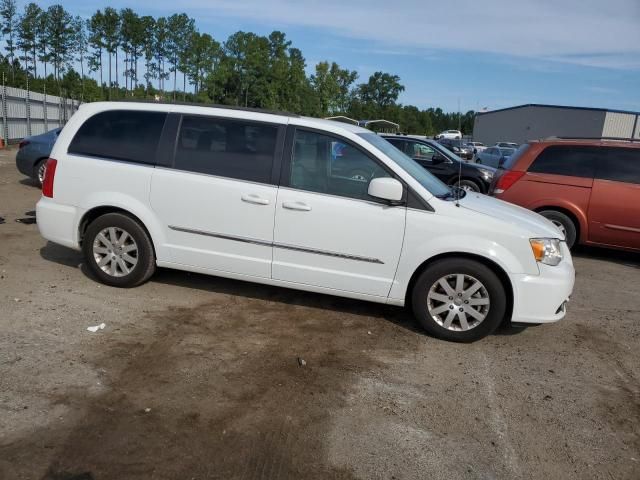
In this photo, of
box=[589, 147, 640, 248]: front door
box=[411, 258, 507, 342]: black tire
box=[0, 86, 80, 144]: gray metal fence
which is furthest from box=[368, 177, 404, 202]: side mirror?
box=[0, 86, 80, 144]: gray metal fence

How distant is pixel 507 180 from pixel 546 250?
423 cm

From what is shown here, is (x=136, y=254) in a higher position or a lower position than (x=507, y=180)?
lower

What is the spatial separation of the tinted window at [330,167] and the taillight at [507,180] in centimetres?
447

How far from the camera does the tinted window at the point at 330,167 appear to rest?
4906mm

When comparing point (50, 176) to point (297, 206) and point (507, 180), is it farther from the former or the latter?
point (507, 180)

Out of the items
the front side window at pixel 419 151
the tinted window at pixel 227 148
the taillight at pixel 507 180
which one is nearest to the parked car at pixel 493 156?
the front side window at pixel 419 151

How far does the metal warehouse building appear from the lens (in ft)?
162

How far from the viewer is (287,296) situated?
5781 millimetres

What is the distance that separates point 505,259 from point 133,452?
3268 mm

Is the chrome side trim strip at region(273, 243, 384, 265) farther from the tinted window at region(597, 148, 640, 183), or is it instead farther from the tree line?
the tree line

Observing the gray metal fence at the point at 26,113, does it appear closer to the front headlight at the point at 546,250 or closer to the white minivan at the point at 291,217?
the white minivan at the point at 291,217

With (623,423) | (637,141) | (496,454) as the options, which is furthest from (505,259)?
Answer: (637,141)

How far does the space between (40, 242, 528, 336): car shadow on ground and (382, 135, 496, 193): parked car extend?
304 inches

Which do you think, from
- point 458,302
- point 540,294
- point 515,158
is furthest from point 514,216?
point 515,158
